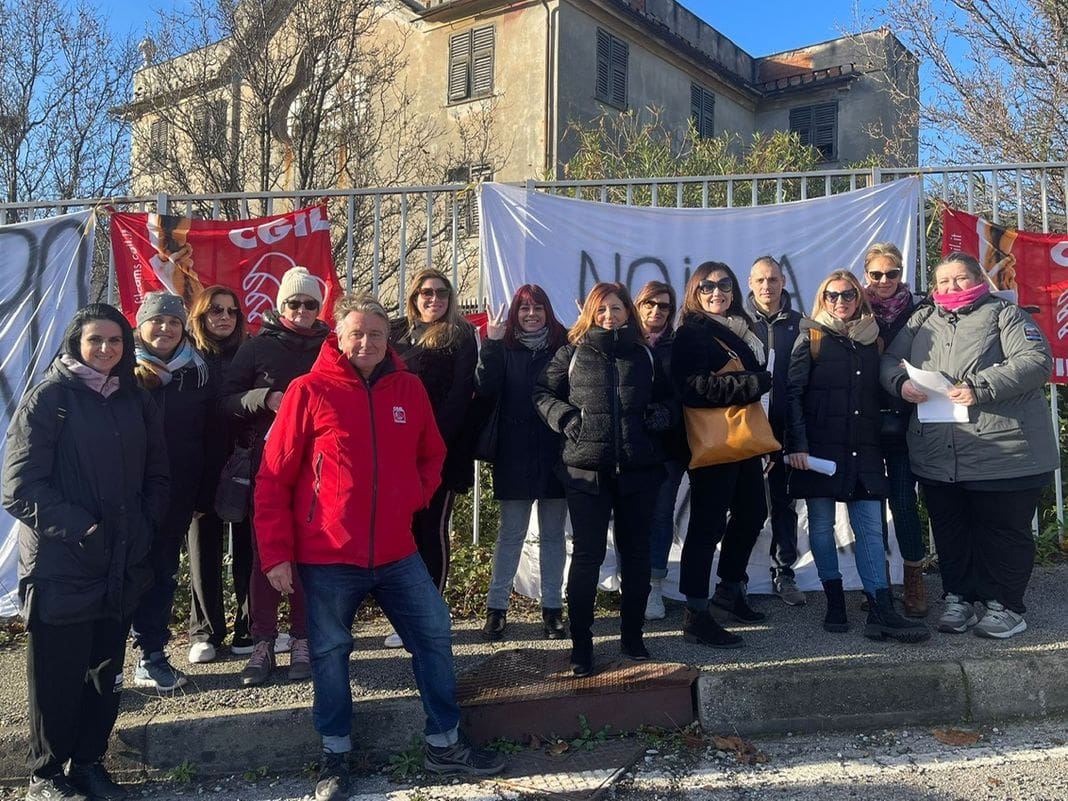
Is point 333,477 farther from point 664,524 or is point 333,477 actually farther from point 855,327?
point 855,327

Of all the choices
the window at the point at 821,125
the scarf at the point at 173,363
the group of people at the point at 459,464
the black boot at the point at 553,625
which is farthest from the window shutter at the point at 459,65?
the black boot at the point at 553,625

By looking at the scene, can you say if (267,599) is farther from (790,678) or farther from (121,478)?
(790,678)

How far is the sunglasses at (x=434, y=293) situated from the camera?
13.7 feet

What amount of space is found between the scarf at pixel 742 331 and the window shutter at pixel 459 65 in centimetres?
1428

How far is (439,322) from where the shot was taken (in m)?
4.18

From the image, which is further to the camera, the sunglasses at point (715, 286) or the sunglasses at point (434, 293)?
the sunglasses at point (434, 293)

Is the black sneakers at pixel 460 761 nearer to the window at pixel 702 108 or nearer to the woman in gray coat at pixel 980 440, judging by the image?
the woman in gray coat at pixel 980 440

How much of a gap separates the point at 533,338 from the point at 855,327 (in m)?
1.62

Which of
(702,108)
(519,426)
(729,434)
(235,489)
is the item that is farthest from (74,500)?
(702,108)

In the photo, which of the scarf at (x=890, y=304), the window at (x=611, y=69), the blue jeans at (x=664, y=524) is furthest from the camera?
the window at (x=611, y=69)

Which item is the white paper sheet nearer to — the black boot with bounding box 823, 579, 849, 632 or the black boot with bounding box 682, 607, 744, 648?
the black boot with bounding box 823, 579, 849, 632

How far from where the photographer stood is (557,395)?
153 inches

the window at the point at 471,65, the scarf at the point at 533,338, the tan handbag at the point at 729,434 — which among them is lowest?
the tan handbag at the point at 729,434

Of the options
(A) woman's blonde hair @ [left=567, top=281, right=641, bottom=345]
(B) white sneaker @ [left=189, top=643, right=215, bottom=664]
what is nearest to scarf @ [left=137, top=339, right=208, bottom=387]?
(B) white sneaker @ [left=189, top=643, right=215, bottom=664]
